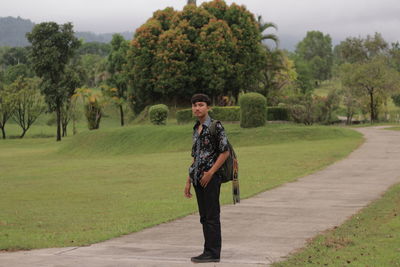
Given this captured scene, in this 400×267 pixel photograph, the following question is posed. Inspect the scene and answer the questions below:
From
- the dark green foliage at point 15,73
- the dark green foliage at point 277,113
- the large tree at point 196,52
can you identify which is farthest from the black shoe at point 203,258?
the dark green foliage at point 15,73

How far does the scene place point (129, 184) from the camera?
69.3 feet

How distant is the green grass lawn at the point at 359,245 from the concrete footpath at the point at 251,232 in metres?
0.28

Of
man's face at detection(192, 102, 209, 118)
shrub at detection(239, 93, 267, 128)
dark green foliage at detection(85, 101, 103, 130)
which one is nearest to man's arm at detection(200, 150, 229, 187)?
man's face at detection(192, 102, 209, 118)

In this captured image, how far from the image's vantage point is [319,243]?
350 inches

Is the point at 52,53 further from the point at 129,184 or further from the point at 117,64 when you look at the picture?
the point at 129,184

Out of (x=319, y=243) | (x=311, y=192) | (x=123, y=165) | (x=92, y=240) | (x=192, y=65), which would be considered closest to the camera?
(x=319, y=243)

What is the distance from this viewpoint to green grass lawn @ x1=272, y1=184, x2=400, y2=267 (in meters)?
7.59

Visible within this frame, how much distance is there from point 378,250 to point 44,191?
13.9 meters

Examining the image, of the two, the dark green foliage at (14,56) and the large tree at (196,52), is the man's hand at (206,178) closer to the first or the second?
the large tree at (196,52)

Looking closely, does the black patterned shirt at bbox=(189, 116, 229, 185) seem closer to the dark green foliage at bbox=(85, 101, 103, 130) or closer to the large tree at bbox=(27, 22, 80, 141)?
the dark green foliage at bbox=(85, 101, 103, 130)

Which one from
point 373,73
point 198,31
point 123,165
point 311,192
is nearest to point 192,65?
point 198,31

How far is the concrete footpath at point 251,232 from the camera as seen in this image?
7900mm

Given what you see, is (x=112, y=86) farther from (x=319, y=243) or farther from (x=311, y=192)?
(x=319, y=243)

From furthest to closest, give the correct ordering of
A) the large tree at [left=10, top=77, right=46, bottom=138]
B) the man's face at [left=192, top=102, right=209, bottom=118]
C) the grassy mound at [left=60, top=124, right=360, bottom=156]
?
1. the large tree at [left=10, top=77, right=46, bottom=138]
2. the grassy mound at [left=60, top=124, right=360, bottom=156]
3. the man's face at [left=192, top=102, right=209, bottom=118]
